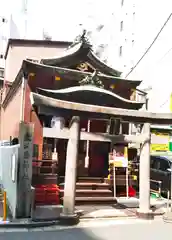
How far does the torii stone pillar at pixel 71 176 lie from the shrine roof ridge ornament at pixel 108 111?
1.57 ft

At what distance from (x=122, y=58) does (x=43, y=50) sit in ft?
50.6

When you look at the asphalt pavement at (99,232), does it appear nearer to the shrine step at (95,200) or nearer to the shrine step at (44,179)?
the shrine step at (95,200)

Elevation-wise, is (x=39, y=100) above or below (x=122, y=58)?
below

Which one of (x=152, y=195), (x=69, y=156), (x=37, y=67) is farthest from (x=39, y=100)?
(x=152, y=195)

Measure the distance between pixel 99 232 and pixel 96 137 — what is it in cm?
340

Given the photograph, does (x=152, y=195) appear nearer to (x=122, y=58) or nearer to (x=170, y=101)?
(x=170, y=101)

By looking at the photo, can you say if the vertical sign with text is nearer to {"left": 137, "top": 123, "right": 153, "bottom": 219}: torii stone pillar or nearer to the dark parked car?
{"left": 137, "top": 123, "right": 153, "bottom": 219}: torii stone pillar

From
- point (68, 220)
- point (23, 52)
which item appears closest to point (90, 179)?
point (68, 220)

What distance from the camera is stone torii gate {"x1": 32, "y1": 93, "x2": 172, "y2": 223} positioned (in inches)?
410

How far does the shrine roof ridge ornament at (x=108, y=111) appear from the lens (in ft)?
34.1

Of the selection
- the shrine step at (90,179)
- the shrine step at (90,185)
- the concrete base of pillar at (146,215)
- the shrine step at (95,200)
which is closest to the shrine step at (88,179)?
the shrine step at (90,179)

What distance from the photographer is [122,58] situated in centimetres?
3728

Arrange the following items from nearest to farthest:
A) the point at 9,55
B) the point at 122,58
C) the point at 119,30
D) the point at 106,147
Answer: the point at 106,147 → the point at 9,55 → the point at 122,58 → the point at 119,30

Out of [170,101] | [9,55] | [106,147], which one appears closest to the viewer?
[106,147]
